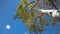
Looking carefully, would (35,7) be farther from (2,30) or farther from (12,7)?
(2,30)

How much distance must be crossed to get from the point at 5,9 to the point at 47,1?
2.54 ft

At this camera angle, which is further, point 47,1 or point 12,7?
point 12,7

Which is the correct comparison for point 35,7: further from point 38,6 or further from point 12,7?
point 12,7

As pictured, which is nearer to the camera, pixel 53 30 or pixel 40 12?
pixel 40 12

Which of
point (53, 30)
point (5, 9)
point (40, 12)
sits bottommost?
point (53, 30)

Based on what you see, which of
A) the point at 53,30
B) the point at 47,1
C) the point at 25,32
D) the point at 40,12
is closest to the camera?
the point at 47,1

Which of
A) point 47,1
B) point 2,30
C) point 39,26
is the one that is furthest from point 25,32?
point 47,1

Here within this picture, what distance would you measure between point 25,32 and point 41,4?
59 cm

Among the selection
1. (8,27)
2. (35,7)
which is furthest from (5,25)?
(35,7)

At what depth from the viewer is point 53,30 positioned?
1510 millimetres

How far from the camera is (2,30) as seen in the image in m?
1.74

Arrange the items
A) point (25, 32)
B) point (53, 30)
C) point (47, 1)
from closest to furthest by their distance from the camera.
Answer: point (47, 1)
point (53, 30)
point (25, 32)

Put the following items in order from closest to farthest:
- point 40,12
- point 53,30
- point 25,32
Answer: point 40,12
point 53,30
point 25,32

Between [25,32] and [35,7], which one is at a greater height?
[35,7]
